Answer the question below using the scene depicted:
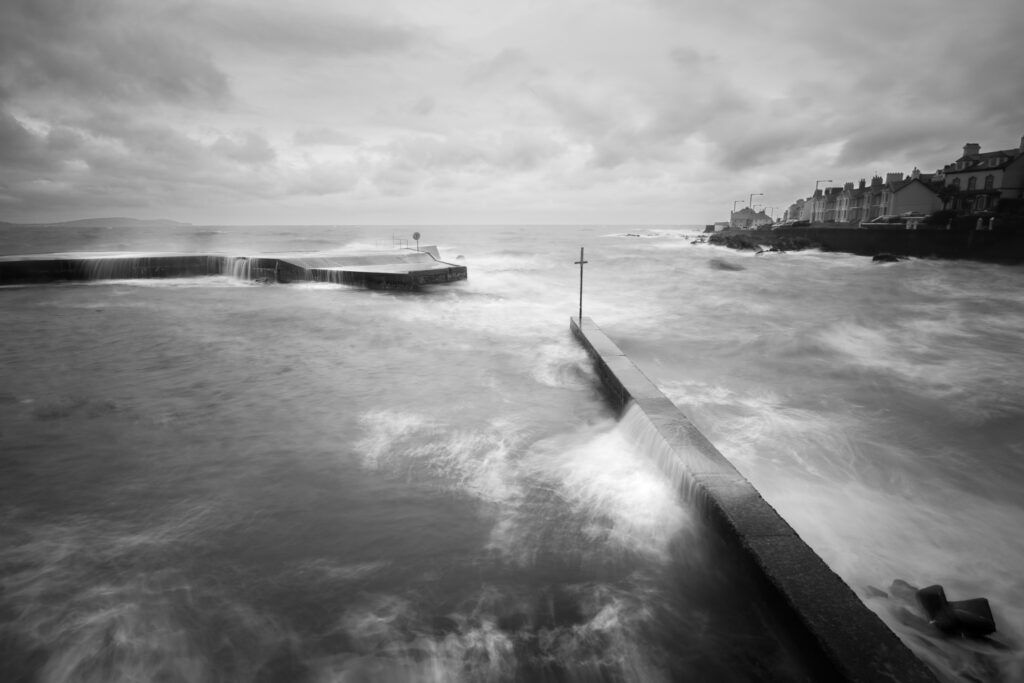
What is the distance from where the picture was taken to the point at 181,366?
9.47 meters

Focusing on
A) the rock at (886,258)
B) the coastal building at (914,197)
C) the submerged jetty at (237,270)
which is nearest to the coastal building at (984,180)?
the coastal building at (914,197)

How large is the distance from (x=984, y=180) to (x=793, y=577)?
224ft

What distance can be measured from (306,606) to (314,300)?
51.8 feet

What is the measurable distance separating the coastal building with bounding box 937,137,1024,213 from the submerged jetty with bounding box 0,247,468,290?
57.8 metres

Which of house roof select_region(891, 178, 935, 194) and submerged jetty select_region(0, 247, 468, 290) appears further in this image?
house roof select_region(891, 178, 935, 194)

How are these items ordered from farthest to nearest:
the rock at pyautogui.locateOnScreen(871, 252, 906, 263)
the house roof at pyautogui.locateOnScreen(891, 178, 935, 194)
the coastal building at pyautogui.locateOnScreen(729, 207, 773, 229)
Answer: the coastal building at pyautogui.locateOnScreen(729, 207, 773, 229), the house roof at pyautogui.locateOnScreen(891, 178, 935, 194), the rock at pyautogui.locateOnScreen(871, 252, 906, 263)

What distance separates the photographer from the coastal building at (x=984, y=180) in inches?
1816

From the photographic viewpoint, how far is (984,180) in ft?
159

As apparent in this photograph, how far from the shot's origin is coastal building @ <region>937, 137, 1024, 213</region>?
46125 millimetres

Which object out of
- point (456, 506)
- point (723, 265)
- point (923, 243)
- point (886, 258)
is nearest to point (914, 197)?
point (923, 243)

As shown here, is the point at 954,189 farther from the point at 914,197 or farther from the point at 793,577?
the point at 793,577

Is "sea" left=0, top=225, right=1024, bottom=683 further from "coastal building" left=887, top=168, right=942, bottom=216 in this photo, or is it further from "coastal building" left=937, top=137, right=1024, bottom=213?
"coastal building" left=887, top=168, right=942, bottom=216

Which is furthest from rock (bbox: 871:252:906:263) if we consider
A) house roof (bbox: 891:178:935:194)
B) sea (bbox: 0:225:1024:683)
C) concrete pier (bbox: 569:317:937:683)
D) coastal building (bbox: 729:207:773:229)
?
coastal building (bbox: 729:207:773:229)

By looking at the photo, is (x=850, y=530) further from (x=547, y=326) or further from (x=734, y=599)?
(x=547, y=326)
